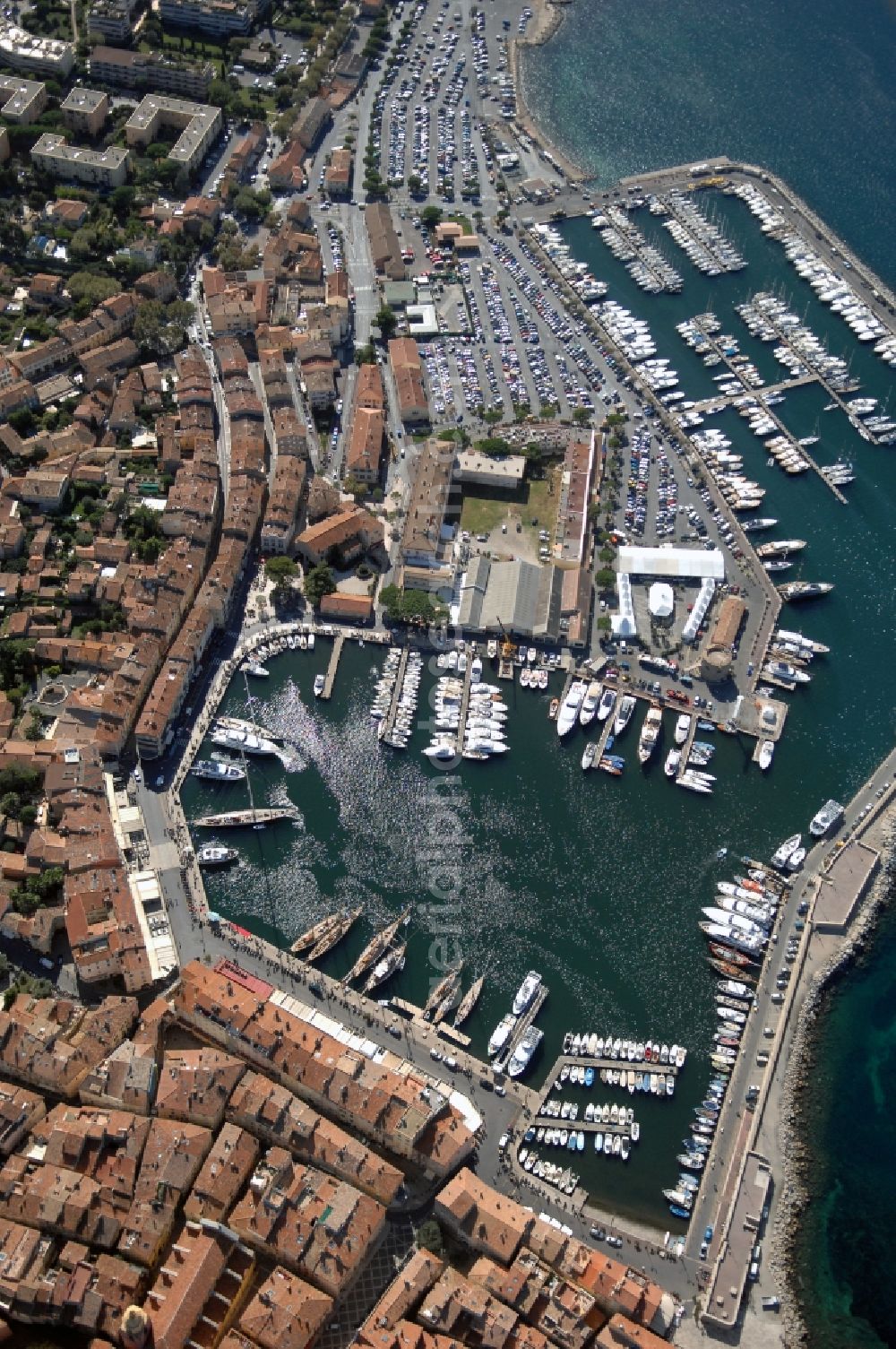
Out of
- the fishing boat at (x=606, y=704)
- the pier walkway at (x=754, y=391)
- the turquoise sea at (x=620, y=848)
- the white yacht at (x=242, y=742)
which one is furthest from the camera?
the pier walkway at (x=754, y=391)

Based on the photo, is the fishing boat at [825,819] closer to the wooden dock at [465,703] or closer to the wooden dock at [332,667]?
the wooden dock at [465,703]

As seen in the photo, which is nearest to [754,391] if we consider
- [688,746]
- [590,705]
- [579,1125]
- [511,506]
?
[511,506]

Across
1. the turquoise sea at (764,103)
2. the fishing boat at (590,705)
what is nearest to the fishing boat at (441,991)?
the fishing boat at (590,705)

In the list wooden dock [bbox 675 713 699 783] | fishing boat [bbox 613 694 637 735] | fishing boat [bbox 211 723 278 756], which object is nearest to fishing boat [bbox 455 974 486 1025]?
wooden dock [bbox 675 713 699 783]

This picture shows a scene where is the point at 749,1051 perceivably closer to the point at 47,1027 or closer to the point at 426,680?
the point at 426,680

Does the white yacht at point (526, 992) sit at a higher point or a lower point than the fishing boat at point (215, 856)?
higher

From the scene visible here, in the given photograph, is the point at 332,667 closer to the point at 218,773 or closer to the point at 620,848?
the point at 218,773
